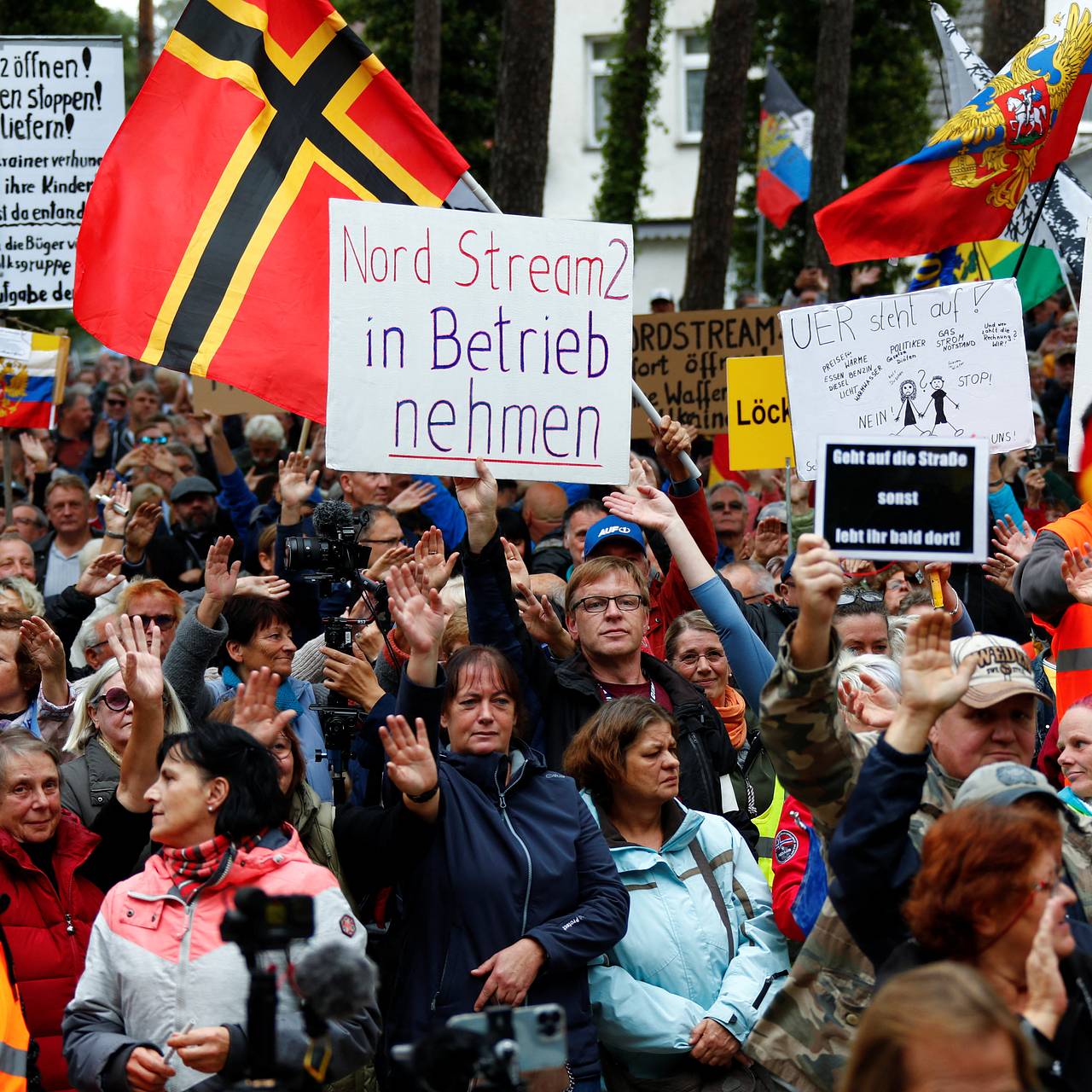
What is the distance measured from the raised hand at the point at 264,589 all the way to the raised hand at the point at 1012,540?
2.59 m

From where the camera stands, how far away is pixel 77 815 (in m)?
4.98

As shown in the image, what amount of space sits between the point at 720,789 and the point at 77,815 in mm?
1916

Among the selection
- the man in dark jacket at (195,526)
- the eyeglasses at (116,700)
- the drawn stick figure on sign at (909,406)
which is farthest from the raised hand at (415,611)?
the man in dark jacket at (195,526)

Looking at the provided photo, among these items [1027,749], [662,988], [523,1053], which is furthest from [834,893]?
[662,988]

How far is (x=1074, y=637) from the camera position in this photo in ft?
19.3

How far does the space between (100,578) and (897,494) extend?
4690 mm

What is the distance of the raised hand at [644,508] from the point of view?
523 centimetres

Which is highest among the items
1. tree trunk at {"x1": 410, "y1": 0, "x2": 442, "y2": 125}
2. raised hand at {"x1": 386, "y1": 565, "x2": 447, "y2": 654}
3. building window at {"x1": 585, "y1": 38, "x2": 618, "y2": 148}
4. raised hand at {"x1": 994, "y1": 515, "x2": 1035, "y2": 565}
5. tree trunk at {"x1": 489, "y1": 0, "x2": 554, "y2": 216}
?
building window at {"x1": 585, "y1": 38, "x2": 618, "y2": 148}

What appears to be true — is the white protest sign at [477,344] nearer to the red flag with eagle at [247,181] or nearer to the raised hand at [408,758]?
the red flag with eagle at [247,181]

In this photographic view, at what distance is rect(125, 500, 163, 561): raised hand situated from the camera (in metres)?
8.66

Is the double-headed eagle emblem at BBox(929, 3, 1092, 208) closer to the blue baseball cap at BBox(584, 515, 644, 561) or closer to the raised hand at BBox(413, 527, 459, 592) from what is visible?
the blue baseball cap at BBox(584, 515, 644, 561)

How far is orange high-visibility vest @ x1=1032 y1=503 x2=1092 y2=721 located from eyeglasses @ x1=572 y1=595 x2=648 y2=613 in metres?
1.40

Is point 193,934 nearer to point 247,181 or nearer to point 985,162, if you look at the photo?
point 247,181

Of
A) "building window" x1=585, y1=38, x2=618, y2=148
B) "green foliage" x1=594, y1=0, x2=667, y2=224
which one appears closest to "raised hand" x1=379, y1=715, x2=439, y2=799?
"green foliage" x1=594, y1=0, x2=667, y2=224
